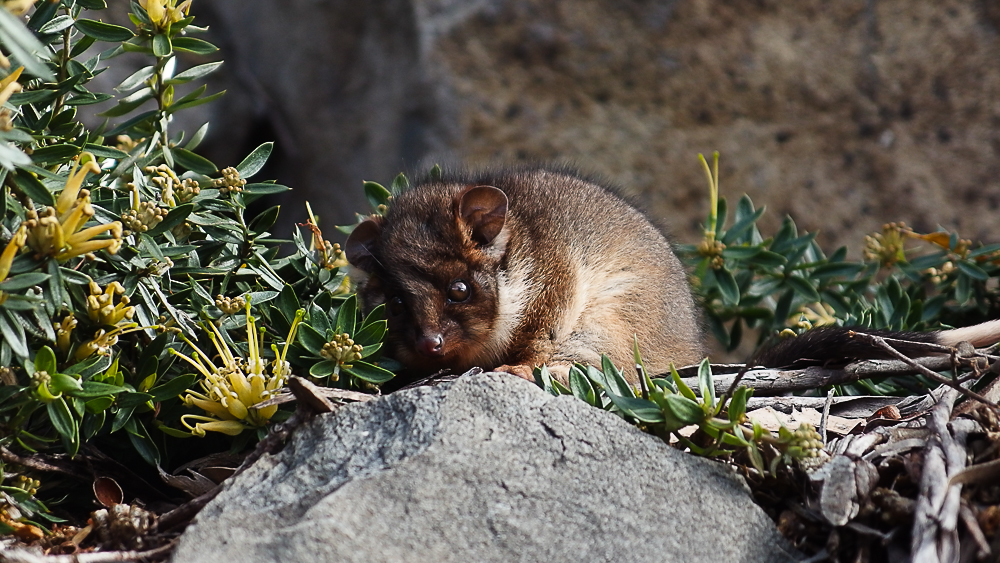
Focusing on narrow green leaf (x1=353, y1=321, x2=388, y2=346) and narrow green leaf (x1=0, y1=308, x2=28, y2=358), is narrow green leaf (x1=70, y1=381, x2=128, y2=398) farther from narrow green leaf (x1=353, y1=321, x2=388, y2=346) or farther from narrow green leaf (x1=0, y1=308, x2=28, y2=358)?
narrow green leaf (x1=353, y1=321, x2=388, y2=346)

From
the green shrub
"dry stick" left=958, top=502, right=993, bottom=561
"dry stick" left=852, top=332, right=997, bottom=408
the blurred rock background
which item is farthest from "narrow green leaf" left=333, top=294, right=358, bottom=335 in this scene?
the blurred rock background

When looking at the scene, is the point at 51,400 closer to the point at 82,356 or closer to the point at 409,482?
the point at 82,356

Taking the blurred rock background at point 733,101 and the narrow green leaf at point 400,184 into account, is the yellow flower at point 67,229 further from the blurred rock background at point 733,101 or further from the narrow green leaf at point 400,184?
the blurred rock background at point 733,101

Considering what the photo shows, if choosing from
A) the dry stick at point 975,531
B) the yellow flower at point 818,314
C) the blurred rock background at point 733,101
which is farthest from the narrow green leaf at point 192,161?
the blurred rock background at point 733,101

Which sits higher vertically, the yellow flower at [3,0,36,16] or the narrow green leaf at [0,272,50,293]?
the yellow flower at [3,0,36,16]

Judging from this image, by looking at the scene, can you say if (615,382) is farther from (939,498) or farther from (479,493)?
(939,498)

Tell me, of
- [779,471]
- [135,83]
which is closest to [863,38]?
[779,471]

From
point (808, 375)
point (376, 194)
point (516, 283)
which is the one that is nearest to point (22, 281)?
point (516, 283)
